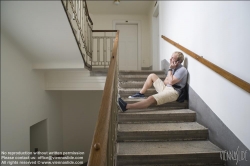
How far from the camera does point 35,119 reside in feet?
9.67

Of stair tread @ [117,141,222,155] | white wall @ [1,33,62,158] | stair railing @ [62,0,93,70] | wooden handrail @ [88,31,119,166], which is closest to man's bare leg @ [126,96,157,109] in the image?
stair tread @ [117,141,222,155]

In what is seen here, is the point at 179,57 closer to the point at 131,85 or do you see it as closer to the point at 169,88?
the point at 169,88

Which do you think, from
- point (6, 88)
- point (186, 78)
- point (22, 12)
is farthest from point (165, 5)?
point (6, 88)

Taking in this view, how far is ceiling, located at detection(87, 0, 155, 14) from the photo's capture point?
4875 mm

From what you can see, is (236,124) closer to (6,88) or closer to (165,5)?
(6,88)

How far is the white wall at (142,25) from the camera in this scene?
5637 millimetres

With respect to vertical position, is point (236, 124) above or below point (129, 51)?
below

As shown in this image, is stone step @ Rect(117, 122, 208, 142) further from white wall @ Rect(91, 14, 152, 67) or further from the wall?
white wall @ Rect(91, 14, 152, 67)

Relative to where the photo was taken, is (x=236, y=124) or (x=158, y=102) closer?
(x=236, y=124)

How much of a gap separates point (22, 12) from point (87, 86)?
6.02 ft

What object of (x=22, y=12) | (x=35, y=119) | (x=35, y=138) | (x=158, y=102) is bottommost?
(x=35, y=138)

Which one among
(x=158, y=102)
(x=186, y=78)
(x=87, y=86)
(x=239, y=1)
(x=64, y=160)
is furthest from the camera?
(x=64, y=160)

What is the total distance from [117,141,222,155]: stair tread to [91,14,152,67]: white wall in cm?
418

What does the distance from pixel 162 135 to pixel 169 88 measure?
73 cm
